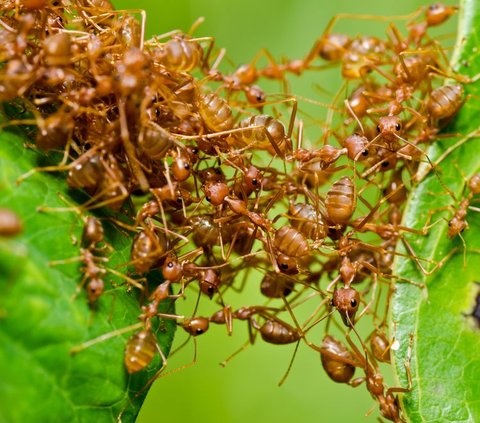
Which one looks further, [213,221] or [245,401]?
[245,401]

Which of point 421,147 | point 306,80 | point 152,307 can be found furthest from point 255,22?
point 152,307

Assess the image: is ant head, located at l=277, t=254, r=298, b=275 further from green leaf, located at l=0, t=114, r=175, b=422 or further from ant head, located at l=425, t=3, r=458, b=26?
ant head, located at l=425, t=3, r=458, b=26

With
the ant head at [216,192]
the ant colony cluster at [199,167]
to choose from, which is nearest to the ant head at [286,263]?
the ant colony cluster at [199,167]

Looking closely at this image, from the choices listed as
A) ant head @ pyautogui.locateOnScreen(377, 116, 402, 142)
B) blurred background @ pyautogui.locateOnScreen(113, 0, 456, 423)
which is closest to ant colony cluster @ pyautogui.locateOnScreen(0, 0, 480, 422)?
ant head @ pyautogui.locateOnScreen(377, 116, 402, 142)

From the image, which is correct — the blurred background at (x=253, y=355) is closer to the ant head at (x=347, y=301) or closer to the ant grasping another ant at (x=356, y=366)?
the ant grasping another ant at (x=356, y=366)

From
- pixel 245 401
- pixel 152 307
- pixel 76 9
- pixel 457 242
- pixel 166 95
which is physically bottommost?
pixel 245 401

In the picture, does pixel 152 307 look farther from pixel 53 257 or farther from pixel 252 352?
pixel 252 352

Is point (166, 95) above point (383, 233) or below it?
above
